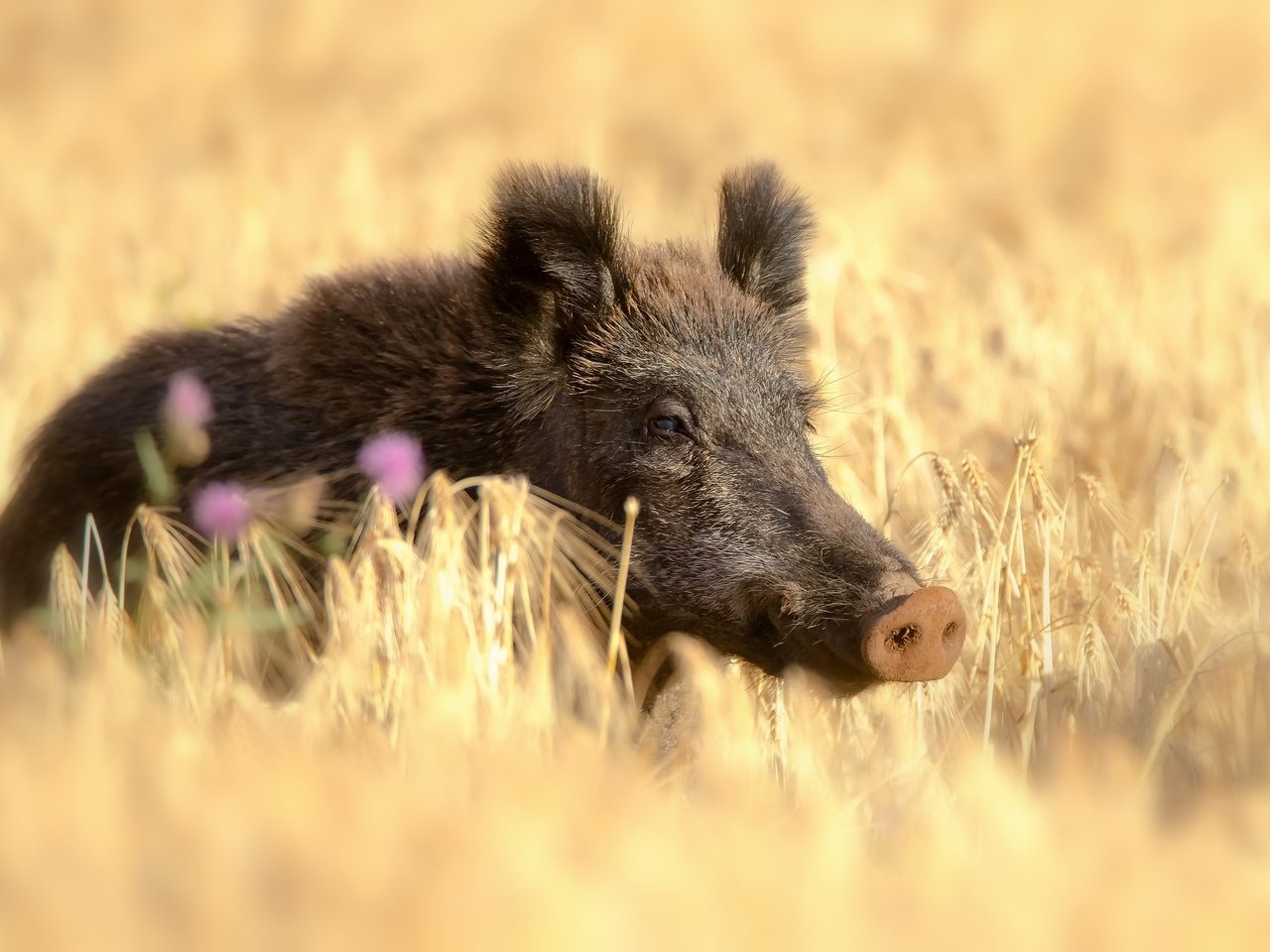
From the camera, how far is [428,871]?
2.24m

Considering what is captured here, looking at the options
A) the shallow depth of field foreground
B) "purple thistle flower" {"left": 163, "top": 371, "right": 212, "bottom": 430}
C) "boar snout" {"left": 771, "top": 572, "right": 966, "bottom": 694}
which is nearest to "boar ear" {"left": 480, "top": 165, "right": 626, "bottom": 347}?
the shallow depth of field foreground

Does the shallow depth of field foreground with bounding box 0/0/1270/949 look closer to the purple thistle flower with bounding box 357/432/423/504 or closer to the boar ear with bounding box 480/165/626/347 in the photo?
the purple thistle flower with bounding box 357/432/423/504

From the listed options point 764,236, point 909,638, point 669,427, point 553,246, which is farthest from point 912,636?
point 764,236

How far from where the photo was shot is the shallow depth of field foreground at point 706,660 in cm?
227

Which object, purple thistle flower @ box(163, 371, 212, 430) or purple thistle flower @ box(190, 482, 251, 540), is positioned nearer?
purple thistle flower @ box(190, 482, 251, 540)

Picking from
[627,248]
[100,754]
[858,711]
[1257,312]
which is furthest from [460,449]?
[1257,312]

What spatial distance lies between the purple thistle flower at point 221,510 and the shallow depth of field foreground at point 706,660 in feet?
0.38

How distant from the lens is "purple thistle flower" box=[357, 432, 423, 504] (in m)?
4.73

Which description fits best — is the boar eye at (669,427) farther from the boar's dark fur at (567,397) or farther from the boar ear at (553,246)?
the boar ear at (553,246)

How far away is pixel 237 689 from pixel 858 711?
5.86 ft

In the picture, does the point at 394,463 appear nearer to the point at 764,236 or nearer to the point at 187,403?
the point at 187,403

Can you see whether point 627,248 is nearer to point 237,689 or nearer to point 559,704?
point 559,704

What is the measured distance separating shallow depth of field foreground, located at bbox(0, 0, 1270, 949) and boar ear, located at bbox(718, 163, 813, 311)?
49cm

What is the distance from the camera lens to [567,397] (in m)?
5.07
